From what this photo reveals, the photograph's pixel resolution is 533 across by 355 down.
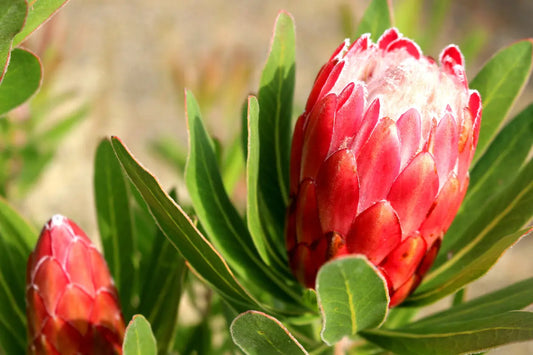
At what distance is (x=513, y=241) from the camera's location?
71 centimetres

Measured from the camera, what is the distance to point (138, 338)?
2.46 ft

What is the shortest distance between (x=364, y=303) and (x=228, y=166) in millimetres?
986

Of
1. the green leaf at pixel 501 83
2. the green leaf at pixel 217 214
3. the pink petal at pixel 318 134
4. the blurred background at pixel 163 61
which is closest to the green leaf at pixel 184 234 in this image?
the green leaf at pixel 217 214

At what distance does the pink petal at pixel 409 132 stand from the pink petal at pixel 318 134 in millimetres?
85

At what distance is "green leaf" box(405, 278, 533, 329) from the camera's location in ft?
2.65

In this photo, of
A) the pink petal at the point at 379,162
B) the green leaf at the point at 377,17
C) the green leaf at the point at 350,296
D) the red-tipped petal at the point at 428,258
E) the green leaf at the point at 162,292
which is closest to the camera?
the green leaf at the point at 350,296

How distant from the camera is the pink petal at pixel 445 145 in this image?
2.53 ft

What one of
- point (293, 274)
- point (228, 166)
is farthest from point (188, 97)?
point (228, 166)

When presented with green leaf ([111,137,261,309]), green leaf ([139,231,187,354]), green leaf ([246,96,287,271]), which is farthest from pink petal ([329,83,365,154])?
green leaf ([139,231,187,354])

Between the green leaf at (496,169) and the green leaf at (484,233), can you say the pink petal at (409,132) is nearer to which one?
the green leaf at (484,233)

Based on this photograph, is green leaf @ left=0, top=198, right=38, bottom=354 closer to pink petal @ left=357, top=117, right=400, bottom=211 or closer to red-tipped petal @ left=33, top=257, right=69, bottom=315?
red-tipped petal @ left=33, top=257, right=69, bottom=315

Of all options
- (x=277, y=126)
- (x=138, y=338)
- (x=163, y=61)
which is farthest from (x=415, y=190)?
(x=163, y=61)

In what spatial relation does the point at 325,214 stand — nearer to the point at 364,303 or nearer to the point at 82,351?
the point at 364,303

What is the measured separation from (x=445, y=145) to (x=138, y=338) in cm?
45
